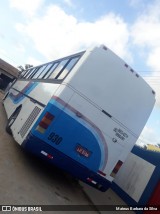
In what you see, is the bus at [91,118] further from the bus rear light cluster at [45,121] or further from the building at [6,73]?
the building at [6,73]

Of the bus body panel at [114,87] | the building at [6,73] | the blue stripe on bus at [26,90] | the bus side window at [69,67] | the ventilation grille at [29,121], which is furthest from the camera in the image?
the building at [6,73]

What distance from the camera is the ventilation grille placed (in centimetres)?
754

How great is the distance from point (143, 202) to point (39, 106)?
5425 millimetres

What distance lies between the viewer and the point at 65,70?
8.09 metres

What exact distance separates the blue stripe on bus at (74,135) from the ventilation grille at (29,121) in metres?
0.57

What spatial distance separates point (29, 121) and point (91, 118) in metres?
1.75

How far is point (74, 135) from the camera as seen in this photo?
709cm

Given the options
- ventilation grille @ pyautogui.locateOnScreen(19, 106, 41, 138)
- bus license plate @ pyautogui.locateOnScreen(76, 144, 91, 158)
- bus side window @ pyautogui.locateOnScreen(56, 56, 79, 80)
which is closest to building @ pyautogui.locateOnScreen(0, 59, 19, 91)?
bus side window @ pyautogui.locateOnScreen(56, 56, 79, 80)

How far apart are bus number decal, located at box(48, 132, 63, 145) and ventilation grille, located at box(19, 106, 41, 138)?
2.55 ft

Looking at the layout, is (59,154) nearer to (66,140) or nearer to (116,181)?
(66,140)

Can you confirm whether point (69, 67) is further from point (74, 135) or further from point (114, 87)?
point (74, 135)

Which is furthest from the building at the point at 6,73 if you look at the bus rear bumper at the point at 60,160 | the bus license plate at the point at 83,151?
the bus license plate at the point at 83,151

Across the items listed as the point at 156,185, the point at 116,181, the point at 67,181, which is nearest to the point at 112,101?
the point at 67,181

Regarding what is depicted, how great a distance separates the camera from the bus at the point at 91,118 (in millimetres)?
7008
